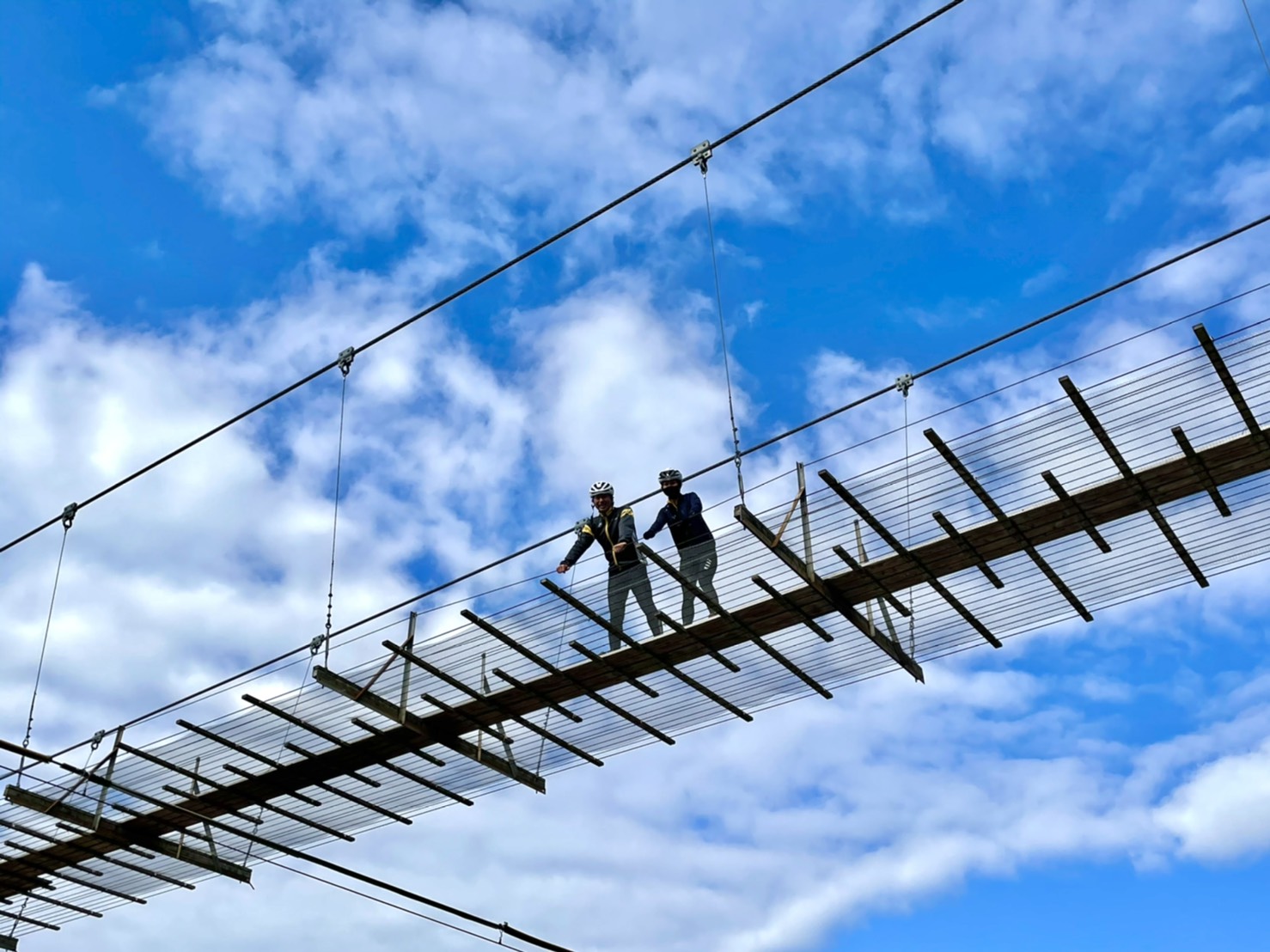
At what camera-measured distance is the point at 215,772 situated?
16.2m

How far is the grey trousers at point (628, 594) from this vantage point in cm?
1389

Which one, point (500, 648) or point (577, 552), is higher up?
point (577, 552)

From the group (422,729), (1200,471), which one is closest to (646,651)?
(422,729)

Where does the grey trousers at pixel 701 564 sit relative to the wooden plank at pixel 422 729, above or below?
above

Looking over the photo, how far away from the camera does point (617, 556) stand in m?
14.5

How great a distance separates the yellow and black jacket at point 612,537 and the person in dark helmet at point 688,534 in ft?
1.27

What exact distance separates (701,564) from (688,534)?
34.5 inches

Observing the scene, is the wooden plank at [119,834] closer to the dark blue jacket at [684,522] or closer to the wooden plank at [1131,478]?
the dark blue jacket at [684,522]

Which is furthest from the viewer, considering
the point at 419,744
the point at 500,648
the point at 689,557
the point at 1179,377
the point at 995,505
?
the point at 419,744

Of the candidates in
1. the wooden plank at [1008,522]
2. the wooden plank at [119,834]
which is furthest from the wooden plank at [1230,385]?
the wooden plank at [119,834]

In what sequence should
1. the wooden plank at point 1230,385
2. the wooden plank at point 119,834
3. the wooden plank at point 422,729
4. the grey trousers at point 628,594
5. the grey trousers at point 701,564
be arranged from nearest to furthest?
1. the wooden plank at point 1230,385
2. the grey trousers at point 701,564
3. the grey trousers at point 628,594
4. the wooden plank at point 422,729
5. the wooden plank at point 119,834

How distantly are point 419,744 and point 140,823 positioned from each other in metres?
4.18

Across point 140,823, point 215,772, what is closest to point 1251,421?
point 215,772

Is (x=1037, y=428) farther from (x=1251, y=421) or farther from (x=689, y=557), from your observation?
(x=689, y=557)
